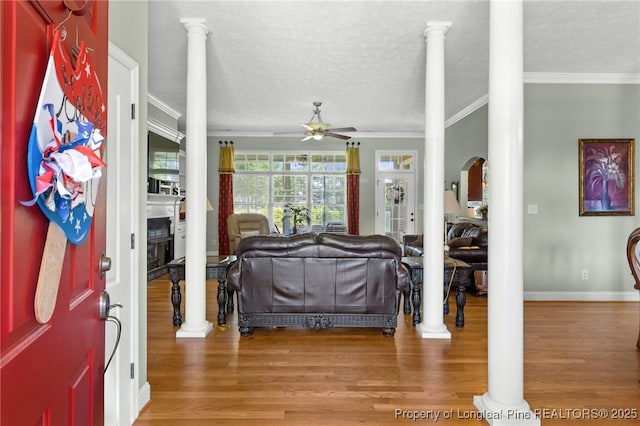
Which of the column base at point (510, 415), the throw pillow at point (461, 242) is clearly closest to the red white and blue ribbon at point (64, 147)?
the column base at point (510, 415)

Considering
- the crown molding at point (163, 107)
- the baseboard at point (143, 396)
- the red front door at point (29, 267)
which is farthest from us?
the crown molding at point (163, 107)

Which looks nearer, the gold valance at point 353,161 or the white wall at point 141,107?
the white wall at point 141,107

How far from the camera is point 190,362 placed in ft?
9.50

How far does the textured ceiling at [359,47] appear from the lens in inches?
128

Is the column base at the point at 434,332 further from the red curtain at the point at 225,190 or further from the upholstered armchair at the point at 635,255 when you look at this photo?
the red curtain at the point at 225,190

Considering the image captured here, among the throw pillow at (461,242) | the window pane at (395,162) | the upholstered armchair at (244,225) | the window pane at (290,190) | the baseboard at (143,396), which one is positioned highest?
the window pane at (395,162)

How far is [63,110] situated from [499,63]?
6.67 feet

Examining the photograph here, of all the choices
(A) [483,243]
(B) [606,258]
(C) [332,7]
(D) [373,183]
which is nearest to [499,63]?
(C) [332,7]

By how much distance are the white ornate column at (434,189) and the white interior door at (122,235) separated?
2.38 meters

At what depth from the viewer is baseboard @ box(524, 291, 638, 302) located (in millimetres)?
4805

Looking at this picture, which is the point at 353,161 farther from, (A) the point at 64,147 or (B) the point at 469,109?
(A) the point at 64,147

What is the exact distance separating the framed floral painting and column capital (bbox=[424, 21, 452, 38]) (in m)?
2.66

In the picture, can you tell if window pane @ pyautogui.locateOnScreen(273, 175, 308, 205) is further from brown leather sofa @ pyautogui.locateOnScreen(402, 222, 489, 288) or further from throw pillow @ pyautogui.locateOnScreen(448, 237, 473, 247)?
throw pillow @ pyautogui.locateOnScreen(448, 237, 473, 247)

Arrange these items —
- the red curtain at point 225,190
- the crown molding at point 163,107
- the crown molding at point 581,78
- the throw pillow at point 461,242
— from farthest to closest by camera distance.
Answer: the red curtain at point 225,190
the crown molding at point 163,107
the throw pillow at point 461,242
the crown molding at point 581,78
